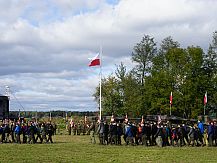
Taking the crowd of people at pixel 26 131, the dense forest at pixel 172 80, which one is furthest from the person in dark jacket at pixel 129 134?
the dense forest at pixel 172 80

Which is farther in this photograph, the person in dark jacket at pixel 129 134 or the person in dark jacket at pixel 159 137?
the person in dark jacket at pixel 129 134

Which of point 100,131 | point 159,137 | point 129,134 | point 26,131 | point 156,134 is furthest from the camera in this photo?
point 26,131

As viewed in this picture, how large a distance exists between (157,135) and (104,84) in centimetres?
5424

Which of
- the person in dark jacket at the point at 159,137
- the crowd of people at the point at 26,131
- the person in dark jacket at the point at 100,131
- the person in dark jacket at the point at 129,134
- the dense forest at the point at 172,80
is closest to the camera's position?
the person in dark jacket at the point at 159,137

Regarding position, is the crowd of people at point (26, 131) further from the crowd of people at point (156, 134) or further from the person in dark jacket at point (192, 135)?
the person in dark jacket at point (192, 135)

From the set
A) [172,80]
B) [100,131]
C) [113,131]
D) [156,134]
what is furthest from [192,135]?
[172,80]

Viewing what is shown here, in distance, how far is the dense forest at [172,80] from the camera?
74.4 meters

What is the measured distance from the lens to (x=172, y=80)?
246 feet

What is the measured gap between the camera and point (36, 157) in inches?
950

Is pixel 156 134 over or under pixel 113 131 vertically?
under

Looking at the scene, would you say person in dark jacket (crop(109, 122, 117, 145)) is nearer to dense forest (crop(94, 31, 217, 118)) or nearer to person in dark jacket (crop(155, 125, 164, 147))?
person in dark jacket (crop(155, 125, 164, 147))

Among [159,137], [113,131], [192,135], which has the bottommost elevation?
[159,137]

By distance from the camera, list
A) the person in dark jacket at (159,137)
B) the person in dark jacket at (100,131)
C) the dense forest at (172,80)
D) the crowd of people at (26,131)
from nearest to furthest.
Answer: the person in dark jacket at (159,137) < the person in dark jacket at (100,131) < the crowd of people at (26,131) < the dense forest at (172,80)

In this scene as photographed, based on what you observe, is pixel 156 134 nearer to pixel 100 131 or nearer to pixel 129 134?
pixel 129 134
